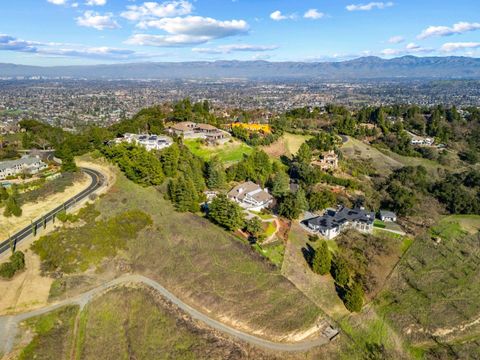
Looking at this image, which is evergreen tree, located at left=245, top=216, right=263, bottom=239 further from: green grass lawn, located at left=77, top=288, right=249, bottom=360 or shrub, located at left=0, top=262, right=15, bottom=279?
shrub, located at left=0, top=262, right=15, bottom=279

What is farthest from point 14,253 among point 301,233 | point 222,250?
point 301,233

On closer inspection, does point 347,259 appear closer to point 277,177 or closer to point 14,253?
point 277,177

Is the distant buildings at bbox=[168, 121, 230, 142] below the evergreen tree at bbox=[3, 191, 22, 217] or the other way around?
the other way around

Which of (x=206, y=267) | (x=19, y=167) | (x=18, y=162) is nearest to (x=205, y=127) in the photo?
(x=18, y=162)

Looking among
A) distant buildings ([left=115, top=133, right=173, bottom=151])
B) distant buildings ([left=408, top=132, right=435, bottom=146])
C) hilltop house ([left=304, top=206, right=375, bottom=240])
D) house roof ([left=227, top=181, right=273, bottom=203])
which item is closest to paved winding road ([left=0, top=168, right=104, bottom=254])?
distant buildings ([left=115, top=133, right=173, bottom=151])

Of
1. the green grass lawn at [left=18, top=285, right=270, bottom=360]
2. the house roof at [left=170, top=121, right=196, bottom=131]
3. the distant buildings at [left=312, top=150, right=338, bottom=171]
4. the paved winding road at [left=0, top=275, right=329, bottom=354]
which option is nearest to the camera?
the green grass lawn at [left=18, top=285, right=270, bottom=360]

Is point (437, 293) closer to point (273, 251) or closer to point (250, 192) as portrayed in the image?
point (273, 251)
